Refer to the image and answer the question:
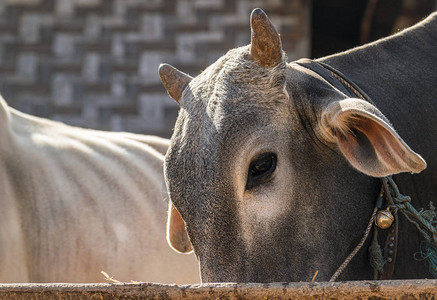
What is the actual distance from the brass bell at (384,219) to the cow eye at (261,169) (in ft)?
0.99

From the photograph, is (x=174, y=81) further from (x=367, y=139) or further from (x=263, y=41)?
(x=367, y=139)

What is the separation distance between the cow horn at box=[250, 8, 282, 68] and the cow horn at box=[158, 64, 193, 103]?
27 cm

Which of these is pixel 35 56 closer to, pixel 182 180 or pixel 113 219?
pixel 113 219

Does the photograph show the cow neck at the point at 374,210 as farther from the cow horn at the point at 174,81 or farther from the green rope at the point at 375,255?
the cow horn at the point at 174,81

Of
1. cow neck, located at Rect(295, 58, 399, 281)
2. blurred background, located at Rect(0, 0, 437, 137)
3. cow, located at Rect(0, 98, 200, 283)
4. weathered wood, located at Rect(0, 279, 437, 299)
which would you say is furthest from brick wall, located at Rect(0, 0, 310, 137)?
weathered wood, located at Rect(0, 279, 437, 299)

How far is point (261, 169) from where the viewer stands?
181cm

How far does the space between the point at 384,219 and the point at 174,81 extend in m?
0.66

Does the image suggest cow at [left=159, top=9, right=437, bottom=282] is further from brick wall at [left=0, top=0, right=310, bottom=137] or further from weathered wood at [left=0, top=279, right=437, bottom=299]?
brick wall at [left=0, top=0, right=310, bottom=137]

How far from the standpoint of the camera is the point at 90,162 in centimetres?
312

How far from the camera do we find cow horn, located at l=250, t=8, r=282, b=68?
6.08 ft

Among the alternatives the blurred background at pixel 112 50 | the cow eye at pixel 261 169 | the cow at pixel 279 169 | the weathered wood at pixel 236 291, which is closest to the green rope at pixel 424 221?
the cow at pixel 279 169

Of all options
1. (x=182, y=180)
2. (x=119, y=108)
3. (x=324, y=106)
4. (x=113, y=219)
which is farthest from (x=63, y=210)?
(x=119, y=108)

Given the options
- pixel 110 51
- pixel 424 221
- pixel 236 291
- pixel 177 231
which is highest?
pixel 236 291

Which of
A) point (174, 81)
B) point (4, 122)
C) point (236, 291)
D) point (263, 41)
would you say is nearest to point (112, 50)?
point (4, 122)
